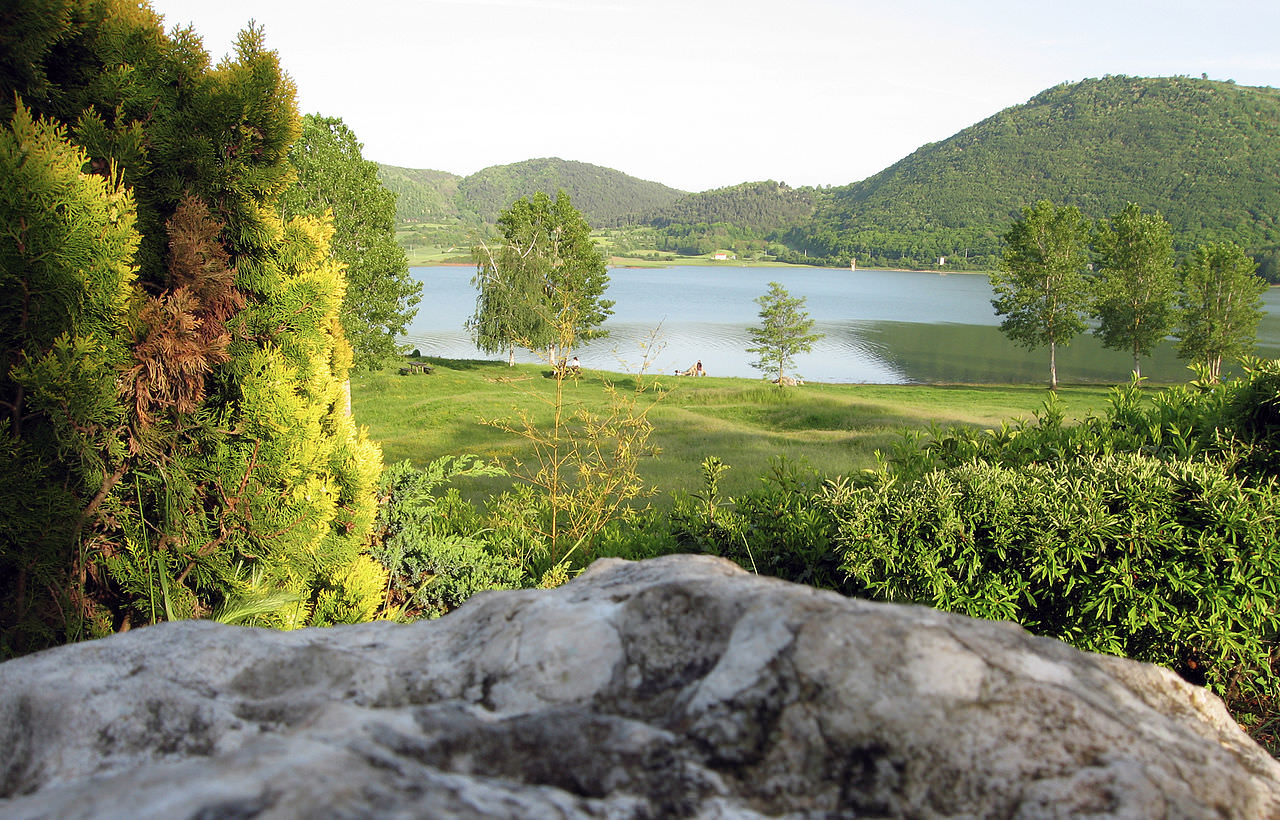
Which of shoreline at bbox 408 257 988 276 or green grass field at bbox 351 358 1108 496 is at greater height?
shoreline at bbox 408 257 988 276

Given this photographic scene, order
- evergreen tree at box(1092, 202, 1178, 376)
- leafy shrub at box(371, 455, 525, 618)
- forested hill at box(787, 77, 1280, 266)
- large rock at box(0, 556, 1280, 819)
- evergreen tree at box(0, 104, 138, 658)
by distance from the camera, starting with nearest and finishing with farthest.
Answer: large rock at box(0, 556, 1280, 819) → evergreen tree at box(0, 104, 138, 658) → leafy shrub at box(371, 455, 525, 618) → evergreen tree at box(1092, 202, 1178, 376) → forested hill at box(787, 77, 1280, 266)

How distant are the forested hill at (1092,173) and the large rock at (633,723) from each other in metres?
117

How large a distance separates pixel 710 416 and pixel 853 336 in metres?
41.4

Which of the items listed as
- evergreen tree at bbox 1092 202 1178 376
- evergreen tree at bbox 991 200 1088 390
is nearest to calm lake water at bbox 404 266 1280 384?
evergreen tree at bbox 1092 202 1178 376

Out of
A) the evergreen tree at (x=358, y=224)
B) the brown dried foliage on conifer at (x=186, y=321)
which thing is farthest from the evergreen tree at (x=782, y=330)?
the brown dried foliage on conifer at (x=186, y=321)

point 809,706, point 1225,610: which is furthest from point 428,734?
point 1225,610

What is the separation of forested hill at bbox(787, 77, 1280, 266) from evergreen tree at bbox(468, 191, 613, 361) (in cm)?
9119

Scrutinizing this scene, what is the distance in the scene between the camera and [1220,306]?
1512 inches

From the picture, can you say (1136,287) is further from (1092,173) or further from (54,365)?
(1092,173)

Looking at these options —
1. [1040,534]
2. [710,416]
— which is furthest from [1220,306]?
[1040,534]

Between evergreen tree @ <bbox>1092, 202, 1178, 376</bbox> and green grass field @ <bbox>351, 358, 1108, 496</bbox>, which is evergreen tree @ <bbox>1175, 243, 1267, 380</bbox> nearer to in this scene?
evergreen tree @ <bbox>1092, 202, 1178, 376</bbox>

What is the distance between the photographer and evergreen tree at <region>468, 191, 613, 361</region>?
1405 inches

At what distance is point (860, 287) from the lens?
114812 mm

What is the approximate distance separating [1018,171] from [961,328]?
119 metres
